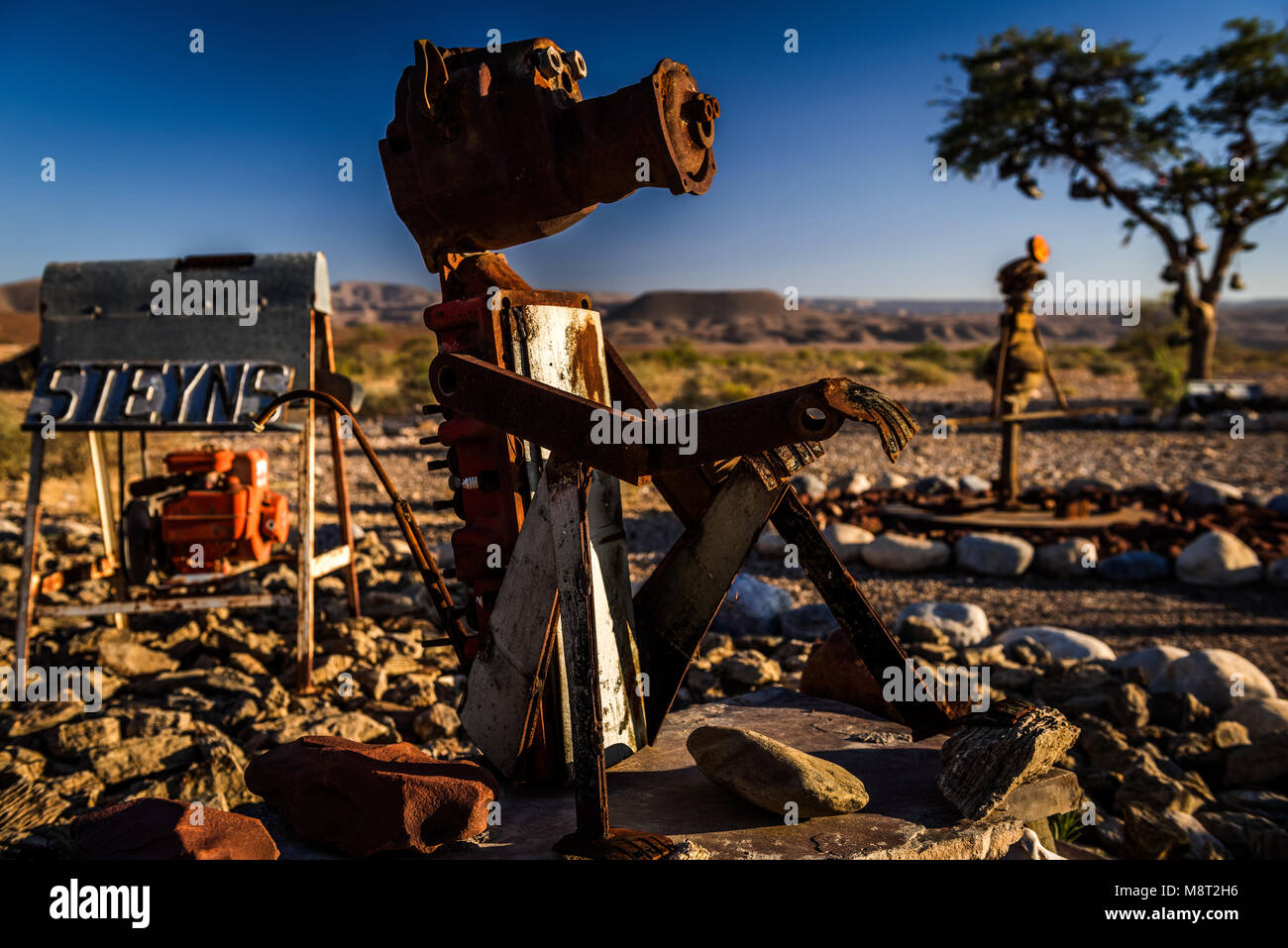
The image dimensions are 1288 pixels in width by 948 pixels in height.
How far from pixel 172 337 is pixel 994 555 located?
20.7 feet

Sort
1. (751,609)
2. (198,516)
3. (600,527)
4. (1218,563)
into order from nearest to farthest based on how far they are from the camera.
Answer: (600,527), (198,516), (751,609), (1218,563)

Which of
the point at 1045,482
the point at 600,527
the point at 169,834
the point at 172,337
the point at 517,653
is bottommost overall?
the point at 169,834

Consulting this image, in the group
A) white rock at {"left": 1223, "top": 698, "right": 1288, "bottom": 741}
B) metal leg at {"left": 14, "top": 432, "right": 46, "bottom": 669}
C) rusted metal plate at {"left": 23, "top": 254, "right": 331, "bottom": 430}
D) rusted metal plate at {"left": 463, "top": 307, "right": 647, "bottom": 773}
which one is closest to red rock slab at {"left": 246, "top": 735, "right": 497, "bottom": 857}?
rusted metal plate at {"left": 463, "top": 307, "right": 647, "bottom": 773}

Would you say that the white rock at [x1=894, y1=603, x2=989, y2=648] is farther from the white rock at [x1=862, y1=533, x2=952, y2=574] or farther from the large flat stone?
the large flat stone

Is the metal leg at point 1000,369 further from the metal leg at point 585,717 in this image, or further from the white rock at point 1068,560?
the metal leg at point 585,717

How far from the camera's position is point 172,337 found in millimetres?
5211

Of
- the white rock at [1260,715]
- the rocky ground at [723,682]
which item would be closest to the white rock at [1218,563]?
the rocky ground at [723,682]

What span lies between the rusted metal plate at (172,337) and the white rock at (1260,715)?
4961 mm

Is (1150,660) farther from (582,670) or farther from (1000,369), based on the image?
(1000,369)

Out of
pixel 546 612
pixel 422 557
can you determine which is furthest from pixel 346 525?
pixel 546 612

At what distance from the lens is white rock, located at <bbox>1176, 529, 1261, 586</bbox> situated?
7211mm

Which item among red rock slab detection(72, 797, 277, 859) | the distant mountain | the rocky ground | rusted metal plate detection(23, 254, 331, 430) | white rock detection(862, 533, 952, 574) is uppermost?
the distant mountain

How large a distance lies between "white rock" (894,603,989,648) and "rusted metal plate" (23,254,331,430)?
4.04 meters
